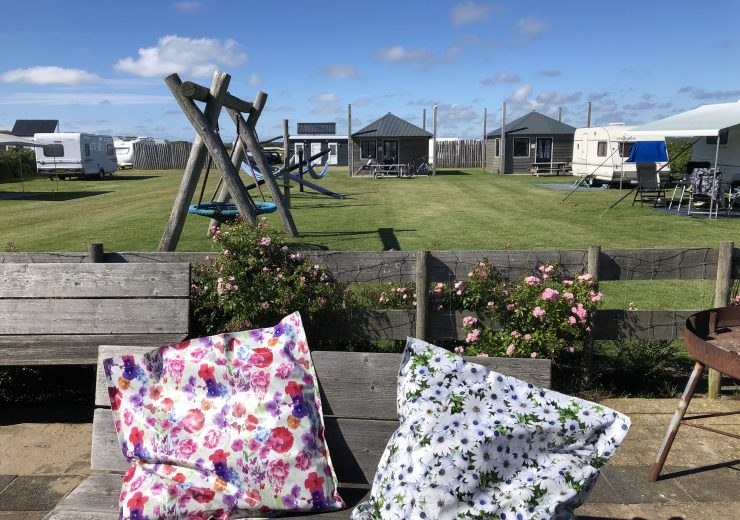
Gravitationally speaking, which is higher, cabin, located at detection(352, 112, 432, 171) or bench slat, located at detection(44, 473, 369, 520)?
cabin, located at detection(352, 112, 432, 171)

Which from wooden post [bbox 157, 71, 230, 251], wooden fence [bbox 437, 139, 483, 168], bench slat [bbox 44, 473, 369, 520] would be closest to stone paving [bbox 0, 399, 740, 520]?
bench slat [bbox 44, 473, 369, 520]

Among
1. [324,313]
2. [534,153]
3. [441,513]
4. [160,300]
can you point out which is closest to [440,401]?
[441,513]

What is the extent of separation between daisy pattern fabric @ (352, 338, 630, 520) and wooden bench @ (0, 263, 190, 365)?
1721mm

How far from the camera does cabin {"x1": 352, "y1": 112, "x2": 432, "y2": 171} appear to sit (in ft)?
115

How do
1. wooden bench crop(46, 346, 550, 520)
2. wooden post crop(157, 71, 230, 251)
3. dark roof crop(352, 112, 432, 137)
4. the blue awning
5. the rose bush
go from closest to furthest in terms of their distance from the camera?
1. wooden bench crop(46, 346, 550, 520)
2. the rose bush
3. wooden post crop(157, 71, 230, 251)
4. the blue awning
5. dark roof crop(352, 112, 432, 137)

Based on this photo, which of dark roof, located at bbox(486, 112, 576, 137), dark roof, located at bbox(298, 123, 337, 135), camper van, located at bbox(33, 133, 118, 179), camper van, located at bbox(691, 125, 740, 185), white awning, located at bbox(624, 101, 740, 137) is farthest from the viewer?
dark roof, located at bbox(298, 123, 337, 135)

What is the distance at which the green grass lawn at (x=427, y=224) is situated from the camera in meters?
11.1

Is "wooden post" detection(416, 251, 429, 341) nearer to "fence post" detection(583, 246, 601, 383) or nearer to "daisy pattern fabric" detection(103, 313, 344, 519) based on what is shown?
"fence post" detection(583, 246, 601, 383)

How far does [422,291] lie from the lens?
4.39 metres

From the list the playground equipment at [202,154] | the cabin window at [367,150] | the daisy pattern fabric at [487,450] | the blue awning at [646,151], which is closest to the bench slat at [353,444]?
the daisy pattern fabric at [487,450]

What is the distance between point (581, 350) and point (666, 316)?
0.66m

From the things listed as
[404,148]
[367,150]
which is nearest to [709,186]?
[404,148]

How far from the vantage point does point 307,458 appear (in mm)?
2355

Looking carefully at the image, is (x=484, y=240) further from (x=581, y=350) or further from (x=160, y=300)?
(x=160, y=300)
